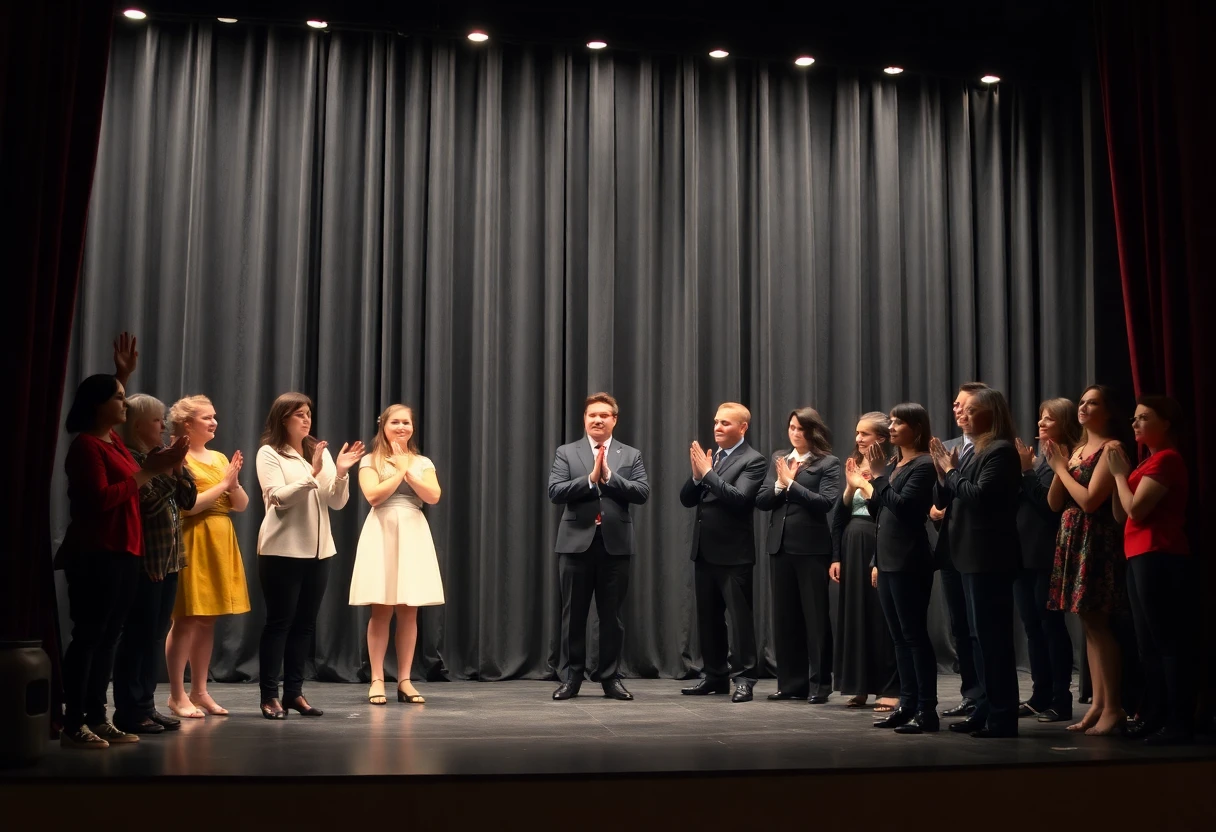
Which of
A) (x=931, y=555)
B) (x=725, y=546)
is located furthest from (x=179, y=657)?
(x=931, y=555)

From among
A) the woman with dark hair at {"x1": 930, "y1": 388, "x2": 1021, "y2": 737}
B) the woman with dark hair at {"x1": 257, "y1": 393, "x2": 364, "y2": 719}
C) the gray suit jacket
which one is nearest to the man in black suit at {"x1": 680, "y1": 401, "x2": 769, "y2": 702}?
the gray suit jacket

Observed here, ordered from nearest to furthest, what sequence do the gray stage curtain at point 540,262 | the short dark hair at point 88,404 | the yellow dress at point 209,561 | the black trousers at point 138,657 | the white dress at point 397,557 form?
the short dark hair at point 88,404
the black trousers at point 138,657
the yellow dress at point 209,561
the white dress at point 397,557
the gray stage curtain at point 540,262

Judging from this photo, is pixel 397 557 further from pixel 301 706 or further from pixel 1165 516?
pixel 1165 516

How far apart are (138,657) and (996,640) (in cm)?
334

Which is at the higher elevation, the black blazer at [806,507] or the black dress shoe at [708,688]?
the black blazer at [806,507]

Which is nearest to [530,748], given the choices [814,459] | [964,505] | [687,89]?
[964,505]

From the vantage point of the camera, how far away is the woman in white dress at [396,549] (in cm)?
565

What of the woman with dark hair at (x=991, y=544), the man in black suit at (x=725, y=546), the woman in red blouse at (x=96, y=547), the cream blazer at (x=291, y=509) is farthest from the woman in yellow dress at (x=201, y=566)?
the woman with dark hair at (x=991, y=544)

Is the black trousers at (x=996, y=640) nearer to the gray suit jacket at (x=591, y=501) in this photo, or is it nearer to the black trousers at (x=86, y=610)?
the gray suit jacket at (x=591, y=501)

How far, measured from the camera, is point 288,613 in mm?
5031

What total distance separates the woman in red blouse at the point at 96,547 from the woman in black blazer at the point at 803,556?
304cm

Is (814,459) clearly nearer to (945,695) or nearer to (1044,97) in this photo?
(945,695)

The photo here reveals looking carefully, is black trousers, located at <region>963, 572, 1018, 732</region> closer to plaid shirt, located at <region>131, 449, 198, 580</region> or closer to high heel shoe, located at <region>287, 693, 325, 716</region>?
high heel shoe, located at <region>287, 693, 325, 716</region>

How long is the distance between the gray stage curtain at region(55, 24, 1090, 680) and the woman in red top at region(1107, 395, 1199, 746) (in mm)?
3209
